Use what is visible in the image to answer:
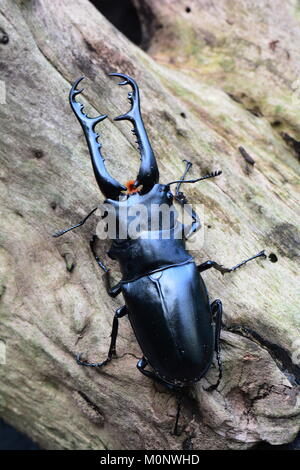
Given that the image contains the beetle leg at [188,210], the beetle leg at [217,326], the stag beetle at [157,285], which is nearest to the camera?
the stag beetle at [157,285]

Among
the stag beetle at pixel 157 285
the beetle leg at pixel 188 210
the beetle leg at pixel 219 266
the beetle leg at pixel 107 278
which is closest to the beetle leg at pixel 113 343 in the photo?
the stag beetle at pixel 157 285

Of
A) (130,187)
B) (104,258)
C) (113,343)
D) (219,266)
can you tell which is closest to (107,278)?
(104,258)

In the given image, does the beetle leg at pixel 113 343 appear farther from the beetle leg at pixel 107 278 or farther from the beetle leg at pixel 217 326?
the beetle leg at pixel 217 326

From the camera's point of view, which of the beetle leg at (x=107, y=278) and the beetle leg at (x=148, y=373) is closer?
the beetle leg at (x=148, y=373)

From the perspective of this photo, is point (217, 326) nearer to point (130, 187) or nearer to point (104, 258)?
point (104, 258)

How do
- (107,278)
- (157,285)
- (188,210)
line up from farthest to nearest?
(188,210) < (107,278) < (157,285)

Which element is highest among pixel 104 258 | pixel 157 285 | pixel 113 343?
pixel 157 285

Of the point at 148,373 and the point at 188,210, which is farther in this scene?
the point at 188,210

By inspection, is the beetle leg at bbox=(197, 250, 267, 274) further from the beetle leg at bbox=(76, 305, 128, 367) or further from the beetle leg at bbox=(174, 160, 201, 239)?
the beetle leg at bbox=(76, 305, 128, 367)
